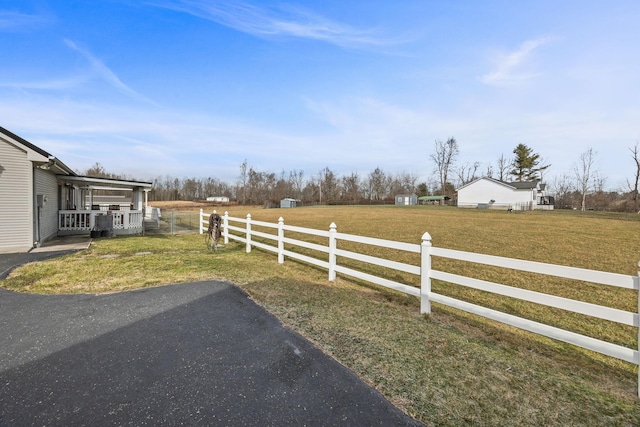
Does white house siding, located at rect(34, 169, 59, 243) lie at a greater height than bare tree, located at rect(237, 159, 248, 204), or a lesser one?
lesser

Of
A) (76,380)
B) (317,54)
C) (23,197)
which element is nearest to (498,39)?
(317,54)

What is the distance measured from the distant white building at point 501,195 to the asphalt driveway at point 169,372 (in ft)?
155

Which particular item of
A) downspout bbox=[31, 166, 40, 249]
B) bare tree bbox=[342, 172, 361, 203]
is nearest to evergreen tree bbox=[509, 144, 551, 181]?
bare tree bbox=[342, 172, 361, 203]

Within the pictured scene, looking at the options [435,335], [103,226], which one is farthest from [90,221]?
[435,335]

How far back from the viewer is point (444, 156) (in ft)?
199

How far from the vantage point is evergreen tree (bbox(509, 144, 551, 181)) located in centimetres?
5619

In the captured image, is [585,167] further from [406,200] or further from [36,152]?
[36,152]

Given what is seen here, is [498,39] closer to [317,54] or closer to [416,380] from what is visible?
[317,54]

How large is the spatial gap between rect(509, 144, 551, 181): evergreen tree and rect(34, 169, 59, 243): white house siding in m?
67.5

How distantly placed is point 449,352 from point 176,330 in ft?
10.5

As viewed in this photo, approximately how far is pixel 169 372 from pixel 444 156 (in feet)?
215

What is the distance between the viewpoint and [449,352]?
320 centimetres

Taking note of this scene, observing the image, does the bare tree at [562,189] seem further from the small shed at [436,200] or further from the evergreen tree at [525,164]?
the small shed at [436,200]

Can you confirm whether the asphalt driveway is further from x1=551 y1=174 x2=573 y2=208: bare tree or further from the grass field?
x1=551 y1=174 x2=573 y2=208: bare tree
